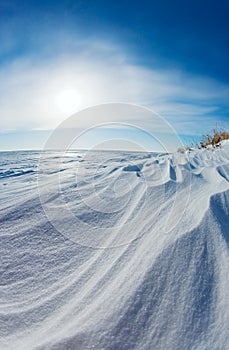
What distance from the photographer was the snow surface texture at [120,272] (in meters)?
0.69

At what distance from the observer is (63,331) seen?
0.72 m

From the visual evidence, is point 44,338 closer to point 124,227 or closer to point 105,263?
point 105,263

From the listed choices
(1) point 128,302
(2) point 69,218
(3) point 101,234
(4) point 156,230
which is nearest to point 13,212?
(2) point 69,218

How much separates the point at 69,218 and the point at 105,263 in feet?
1.58

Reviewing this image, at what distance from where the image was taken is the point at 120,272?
924 mm

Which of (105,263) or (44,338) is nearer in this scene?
(44,338)

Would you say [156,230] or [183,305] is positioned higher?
[156,230]

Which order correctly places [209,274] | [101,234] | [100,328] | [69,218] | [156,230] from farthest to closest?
[69,218], [101,234], [156,230], [209,274], [100,328]

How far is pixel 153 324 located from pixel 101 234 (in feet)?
1.96

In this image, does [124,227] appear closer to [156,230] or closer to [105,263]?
[156,230]

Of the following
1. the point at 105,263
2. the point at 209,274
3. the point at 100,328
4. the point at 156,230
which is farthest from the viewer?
the point at 156,230

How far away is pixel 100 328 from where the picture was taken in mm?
Answer: 691

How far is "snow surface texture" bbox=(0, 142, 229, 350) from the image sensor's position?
688 millimetres

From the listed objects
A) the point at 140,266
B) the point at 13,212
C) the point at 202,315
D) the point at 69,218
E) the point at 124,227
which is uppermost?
the point at 13,212
